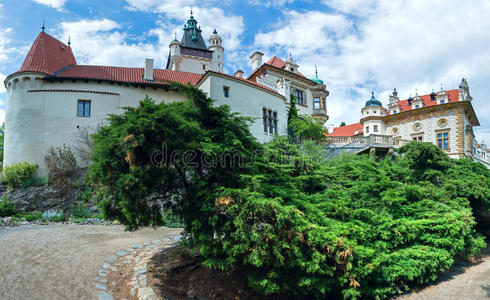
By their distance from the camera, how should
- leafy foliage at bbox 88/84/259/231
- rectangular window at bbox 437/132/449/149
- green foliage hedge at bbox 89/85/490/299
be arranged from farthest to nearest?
rectangular window at bbox 437/132/449/149, green foliage hedge at bbox 89/85/490/299, leafy foliage at bbox 88/84/259/231

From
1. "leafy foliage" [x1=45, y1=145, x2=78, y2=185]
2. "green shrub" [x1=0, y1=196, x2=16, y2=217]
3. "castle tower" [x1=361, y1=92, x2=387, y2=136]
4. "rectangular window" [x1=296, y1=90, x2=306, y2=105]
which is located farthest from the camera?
"castle tower" [x1=361, y1=92, x2=387, y2=136]

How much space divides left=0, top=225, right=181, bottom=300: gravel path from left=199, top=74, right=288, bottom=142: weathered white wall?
9.23 m

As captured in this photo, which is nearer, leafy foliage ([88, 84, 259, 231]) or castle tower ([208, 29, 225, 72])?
leafy foliage ([88, 84, 259, 231])

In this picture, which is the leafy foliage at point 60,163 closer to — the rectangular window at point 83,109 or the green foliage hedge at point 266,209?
the rectangular window at point 83,109

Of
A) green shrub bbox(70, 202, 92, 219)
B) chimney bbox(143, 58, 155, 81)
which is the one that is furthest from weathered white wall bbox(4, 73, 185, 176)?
green shrub bbox(70, 202, 92, 219)

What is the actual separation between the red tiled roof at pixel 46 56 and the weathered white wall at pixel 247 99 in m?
11.0

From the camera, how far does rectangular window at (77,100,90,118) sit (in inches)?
758

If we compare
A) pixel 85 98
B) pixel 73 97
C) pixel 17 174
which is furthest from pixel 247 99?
pixel 17 174

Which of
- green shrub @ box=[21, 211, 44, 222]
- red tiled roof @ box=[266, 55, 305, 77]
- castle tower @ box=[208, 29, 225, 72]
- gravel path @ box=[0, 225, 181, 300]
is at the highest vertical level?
castle tower @ box=[208, 29, 225, 72]

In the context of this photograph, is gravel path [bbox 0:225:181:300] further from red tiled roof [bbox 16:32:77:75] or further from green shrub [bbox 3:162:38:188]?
red tiled roof [bbox 16:32:77:75]

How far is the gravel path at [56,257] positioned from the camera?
6.44m

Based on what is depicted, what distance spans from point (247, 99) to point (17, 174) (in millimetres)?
15270

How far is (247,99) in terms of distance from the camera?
19.2 metres

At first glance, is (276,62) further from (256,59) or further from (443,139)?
(443,139)
